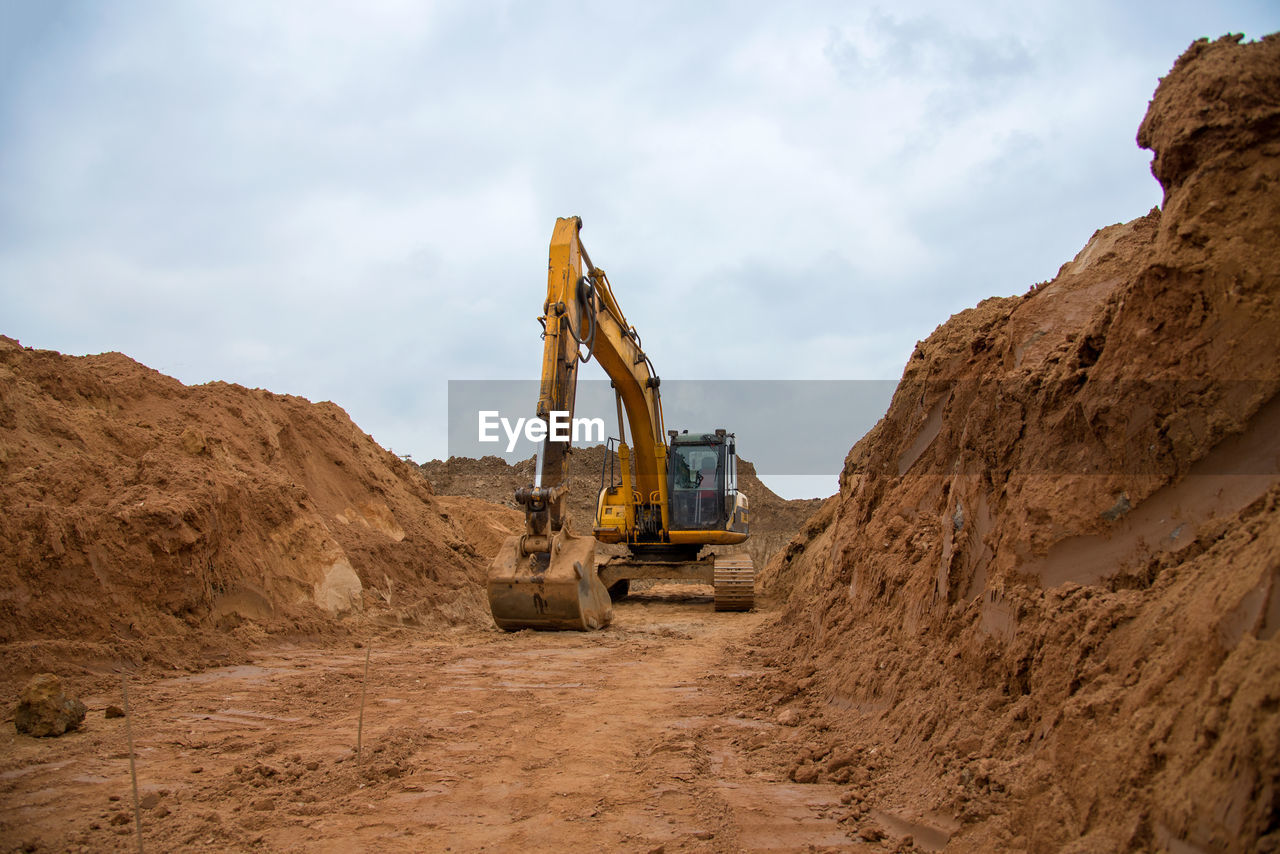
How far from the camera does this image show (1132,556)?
303 cm

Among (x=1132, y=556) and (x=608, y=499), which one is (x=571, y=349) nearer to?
(x=608, y=499)

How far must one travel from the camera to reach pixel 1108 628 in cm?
284

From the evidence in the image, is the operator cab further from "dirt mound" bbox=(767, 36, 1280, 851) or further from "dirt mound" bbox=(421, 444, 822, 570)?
"dirt mound" bbox=(421, 444, 822, 570)

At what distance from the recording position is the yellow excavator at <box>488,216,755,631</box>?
10188mm

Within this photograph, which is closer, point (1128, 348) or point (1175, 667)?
point (1175, 667)

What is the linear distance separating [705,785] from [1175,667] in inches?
84.8

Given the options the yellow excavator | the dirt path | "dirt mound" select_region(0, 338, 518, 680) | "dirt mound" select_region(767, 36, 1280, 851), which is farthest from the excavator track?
"dirt mound" select_region(767, 36, 1280, 851)

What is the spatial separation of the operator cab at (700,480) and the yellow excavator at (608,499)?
19 mm

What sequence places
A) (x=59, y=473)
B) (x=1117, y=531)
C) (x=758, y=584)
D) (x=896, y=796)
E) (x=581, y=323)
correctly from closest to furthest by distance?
(x=1117, y=531) → (x=896, y=796) → (x=59, y=473) → (x=581, y=323) → (x=758, y=584)

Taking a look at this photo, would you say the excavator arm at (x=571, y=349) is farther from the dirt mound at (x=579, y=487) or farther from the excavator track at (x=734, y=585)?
the dirt mound at (x=579, y=487)

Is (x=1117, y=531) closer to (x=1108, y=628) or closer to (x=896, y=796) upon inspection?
(x=1108, y=628)

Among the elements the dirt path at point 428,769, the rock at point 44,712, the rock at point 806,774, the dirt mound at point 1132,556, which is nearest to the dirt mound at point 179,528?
the dirt path at point 428,769

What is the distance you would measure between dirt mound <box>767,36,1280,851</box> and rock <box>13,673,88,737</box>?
442 cm

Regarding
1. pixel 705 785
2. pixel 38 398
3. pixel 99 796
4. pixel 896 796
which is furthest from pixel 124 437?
pixel 896 796
